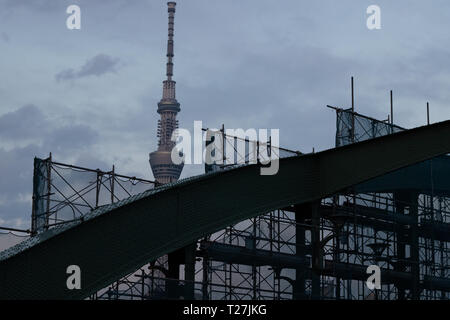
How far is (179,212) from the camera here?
2659 cm

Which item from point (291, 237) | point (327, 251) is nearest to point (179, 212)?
point (291, 237)

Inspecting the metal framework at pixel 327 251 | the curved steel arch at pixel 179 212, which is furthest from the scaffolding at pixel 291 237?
the curved steel arch at pixel 179 212

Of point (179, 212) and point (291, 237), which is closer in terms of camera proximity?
point (179, 212)

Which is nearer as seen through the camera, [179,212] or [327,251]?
[179,212]

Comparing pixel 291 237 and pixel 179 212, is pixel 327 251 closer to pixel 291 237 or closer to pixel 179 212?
pixel 291 237

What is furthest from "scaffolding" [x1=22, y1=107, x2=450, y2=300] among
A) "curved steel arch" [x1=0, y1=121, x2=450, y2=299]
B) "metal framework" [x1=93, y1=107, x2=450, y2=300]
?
"curved steel arch" [x1=0, y1=121, x2=450, y2=299]

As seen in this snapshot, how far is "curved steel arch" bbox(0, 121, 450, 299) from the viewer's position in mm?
23203

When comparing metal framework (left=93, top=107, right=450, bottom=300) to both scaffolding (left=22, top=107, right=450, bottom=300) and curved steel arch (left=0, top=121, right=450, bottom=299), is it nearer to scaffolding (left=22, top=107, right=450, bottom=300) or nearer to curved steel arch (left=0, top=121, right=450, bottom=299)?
scaffolding (left=22, top=107, right=450, bottom=300)

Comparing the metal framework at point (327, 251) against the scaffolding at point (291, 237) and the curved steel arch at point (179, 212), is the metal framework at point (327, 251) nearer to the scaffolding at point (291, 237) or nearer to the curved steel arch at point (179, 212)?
the scaffolding at point (291, 237)

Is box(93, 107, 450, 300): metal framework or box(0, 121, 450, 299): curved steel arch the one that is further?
box(93, 107, 450, 300): metal framework

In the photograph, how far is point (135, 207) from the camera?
996 inches
